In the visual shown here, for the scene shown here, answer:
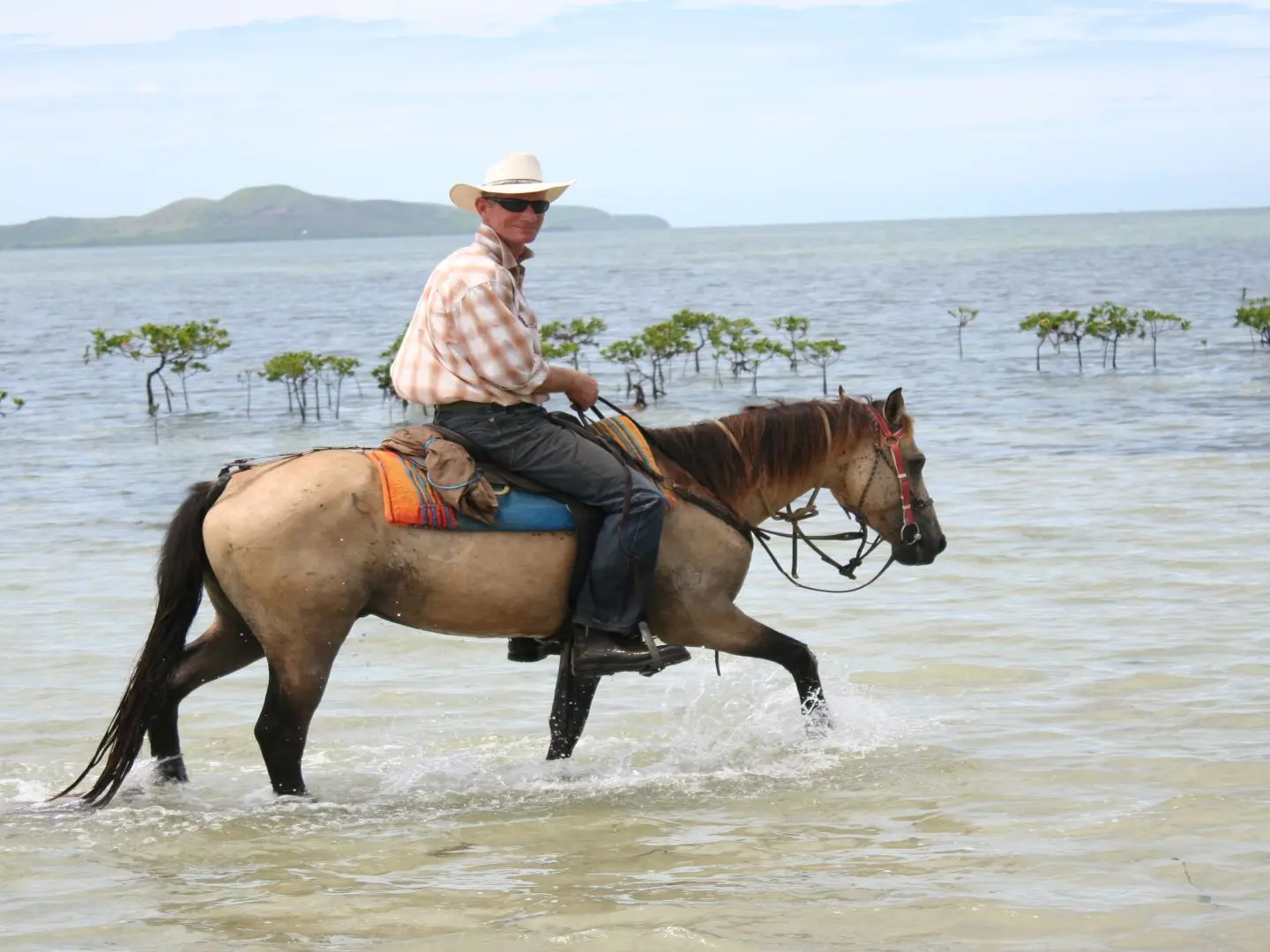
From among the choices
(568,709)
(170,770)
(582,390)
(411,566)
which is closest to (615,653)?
(568,709)

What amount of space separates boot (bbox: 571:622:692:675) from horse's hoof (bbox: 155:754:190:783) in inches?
76.5

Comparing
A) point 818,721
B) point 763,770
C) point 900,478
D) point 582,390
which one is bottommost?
point 763,770

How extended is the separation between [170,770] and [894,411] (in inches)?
153

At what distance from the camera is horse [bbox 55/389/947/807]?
6.51 metres

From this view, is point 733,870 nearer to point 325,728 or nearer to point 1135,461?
point 325,728

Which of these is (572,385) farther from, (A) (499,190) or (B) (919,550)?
(B) (919,550)

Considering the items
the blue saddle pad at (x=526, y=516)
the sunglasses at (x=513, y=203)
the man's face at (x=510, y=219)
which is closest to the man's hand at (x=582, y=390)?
the blue saddle pad at (x=526, y=516)

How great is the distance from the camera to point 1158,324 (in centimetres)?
4316

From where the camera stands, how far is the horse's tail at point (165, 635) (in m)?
6.66

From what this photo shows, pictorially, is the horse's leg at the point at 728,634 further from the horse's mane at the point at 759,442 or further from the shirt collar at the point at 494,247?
the shirt collar at the point at 494,247

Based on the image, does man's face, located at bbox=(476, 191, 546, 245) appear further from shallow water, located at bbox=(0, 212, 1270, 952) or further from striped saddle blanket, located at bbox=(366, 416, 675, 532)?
shallow water, located at bbox=(0, 212, 1270, 952)

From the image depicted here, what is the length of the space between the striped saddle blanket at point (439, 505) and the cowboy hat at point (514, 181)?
1130mm

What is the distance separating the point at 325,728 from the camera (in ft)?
28.7

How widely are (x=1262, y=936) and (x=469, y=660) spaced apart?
6.00 m
